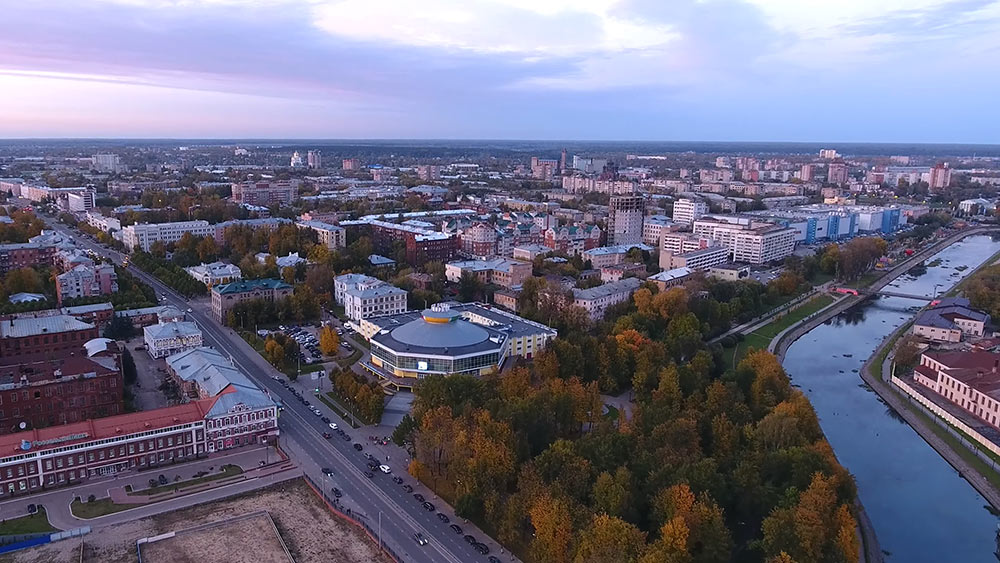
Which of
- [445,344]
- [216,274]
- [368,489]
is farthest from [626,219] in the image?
[368,489]

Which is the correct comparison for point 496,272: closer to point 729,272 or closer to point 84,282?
point 729,272

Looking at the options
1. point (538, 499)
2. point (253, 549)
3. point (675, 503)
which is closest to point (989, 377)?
point (675, 503)

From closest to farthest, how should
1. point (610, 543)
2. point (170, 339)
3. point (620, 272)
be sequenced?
1. point (610, 543)
2. point (170, 339)
3. point (620, 272)

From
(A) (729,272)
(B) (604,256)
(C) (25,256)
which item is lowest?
(A) (729,272)

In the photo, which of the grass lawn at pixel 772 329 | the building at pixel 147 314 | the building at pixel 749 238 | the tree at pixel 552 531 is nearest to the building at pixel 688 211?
the building at pixel 749 238

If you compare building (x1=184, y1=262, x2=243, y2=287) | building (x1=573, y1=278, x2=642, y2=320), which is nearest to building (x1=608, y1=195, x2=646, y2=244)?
building (x1=573, y1=278, x2=642, y2=320)

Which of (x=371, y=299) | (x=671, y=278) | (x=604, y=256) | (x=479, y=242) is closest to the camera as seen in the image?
(x=371, y=299)
